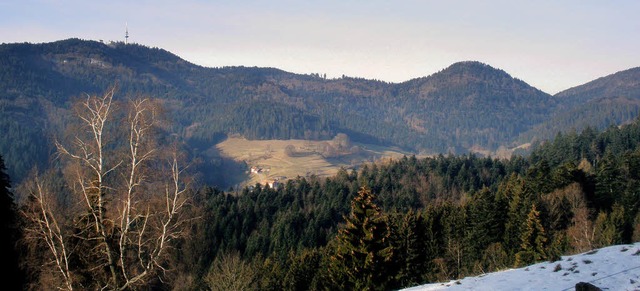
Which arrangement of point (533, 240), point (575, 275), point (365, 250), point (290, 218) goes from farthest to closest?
point (290, 218) < point (533, 240) < point (365, 250) < point (575, 275)

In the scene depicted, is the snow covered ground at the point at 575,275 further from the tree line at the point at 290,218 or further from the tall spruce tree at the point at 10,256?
the tall spruce tree at the point at 10,256

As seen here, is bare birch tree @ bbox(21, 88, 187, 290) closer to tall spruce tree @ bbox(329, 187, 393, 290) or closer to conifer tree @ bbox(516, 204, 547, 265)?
tall spruce tree @ bbox(329, 187, 393, 290)

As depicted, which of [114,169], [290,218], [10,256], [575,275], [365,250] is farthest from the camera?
[290,218]

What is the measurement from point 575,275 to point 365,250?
596 inches

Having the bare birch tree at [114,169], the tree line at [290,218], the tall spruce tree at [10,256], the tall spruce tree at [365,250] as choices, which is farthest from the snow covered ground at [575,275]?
the tall spruce tree at [10,256]

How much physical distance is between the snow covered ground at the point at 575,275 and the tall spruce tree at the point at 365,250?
11185mm

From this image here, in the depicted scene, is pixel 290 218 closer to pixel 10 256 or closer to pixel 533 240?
pixel 533 240

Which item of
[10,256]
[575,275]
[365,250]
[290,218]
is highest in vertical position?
[575,275]

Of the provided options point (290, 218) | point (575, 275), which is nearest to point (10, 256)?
point (575, 275)

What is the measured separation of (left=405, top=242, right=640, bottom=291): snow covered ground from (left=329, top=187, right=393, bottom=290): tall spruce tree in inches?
440

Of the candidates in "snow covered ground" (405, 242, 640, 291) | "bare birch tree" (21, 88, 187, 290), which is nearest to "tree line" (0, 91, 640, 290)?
"bare birch tree" (21, 88, 187, 290)

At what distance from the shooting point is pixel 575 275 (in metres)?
16.4

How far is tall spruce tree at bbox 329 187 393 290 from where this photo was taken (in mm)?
30328

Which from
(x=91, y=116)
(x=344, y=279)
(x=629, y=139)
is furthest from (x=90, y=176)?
(x=629, y=139)
